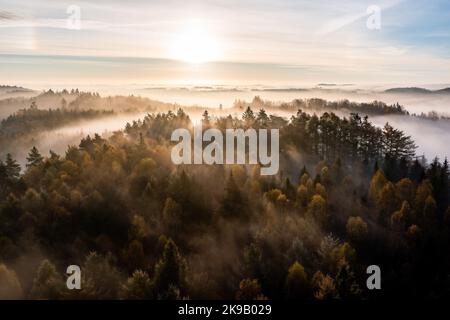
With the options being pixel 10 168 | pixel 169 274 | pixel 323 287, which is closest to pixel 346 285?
pixel 323 287

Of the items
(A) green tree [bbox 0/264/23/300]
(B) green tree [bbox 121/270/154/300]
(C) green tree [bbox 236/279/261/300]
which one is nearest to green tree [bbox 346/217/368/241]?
(C) green tree [bbox 236/279/261/300]

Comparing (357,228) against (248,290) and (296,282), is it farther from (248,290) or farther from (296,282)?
(248,290)

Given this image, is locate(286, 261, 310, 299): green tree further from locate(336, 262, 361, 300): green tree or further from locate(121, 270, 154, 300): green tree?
locate(121, 270, 154, 300): green tree

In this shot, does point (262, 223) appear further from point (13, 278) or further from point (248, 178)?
point (13, 278)

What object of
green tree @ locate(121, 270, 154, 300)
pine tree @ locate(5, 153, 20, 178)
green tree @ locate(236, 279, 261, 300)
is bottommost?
green tree @ locate(236, 279, 261, 300)

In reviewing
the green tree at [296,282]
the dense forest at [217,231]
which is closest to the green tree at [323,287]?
the dense forest at [217,231]

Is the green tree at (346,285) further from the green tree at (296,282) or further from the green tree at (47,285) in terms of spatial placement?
the green tree at (47,285)
